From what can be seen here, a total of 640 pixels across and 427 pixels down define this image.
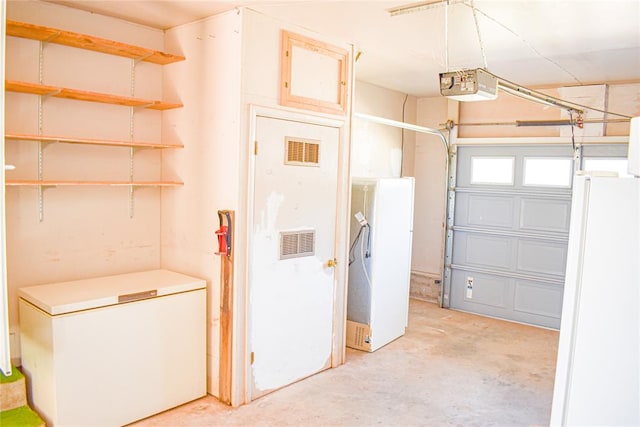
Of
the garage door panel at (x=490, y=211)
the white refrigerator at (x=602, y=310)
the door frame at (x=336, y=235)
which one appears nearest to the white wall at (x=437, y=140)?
the garage door panel at (x=490, y=211)

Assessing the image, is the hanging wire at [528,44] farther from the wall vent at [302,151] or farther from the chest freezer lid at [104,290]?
the chest freezer lid at [104,290]

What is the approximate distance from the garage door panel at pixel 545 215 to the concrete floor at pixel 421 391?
1232 mm

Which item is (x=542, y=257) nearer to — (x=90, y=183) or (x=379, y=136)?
(x=379, y=136)

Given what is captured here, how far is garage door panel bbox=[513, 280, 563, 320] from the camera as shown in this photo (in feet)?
18.2

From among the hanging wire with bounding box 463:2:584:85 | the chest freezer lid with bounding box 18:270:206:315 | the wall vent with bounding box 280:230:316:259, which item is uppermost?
the hanging wire with bounding box 463:2:584:85

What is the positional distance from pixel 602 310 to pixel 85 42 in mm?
3127

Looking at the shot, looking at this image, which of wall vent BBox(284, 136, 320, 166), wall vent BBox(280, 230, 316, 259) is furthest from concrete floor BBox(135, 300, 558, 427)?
wall vent BBox(284, 136, 320, 166)

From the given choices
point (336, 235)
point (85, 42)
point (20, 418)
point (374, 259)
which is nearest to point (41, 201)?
point (85, 42)

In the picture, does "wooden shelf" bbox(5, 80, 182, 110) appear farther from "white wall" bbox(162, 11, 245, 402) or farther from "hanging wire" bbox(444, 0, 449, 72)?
"hanging wire" bbox(444, 0, 449, 72)

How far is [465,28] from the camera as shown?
3551mm

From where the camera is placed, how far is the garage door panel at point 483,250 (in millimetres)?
5863

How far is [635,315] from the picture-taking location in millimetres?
1186

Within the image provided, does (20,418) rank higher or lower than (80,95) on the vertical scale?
lower

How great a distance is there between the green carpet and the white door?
4.35 feet
